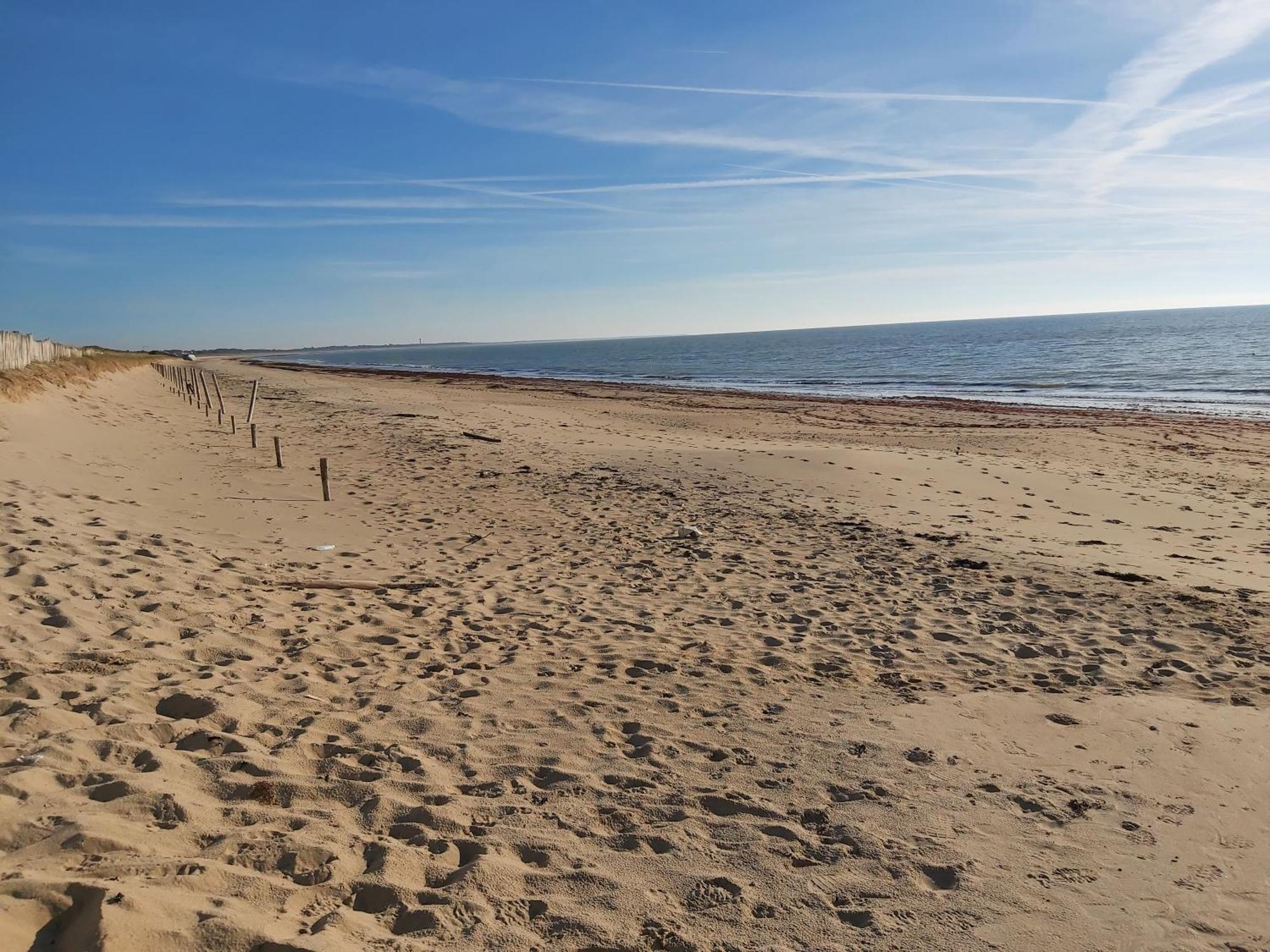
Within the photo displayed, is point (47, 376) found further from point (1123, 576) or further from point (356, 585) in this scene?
point (1123, 576)

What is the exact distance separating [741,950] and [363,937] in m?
1.41

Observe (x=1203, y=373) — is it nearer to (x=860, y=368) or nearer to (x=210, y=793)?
(x=860, y=368)

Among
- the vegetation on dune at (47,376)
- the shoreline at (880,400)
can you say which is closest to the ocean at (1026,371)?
the shoreline at (880,400)

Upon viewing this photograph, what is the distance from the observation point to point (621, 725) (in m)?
4.89

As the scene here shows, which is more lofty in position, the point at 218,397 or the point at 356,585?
the point at 218,397

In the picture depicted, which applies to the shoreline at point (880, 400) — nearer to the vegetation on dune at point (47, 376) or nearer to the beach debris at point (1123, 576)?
the vegetation on dune at point (47, 376)

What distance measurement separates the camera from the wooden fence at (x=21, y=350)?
23688 millimetres

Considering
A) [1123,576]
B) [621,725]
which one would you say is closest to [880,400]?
[1123,576]

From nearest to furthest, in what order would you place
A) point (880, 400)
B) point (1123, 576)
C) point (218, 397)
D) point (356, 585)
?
point (356, 585) → point (1123, 576) → point (218, 397) → point (880, 400)

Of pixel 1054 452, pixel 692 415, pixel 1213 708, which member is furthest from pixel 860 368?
pixel 1213 708

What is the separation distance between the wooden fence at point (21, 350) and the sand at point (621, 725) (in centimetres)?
1696

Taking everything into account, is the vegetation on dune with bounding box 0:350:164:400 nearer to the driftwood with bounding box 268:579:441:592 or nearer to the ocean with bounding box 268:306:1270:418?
the driftwood with bounding box 268:579:441:592

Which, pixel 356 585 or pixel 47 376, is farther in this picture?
pixel 47 376

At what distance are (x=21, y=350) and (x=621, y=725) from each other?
97.2ft
